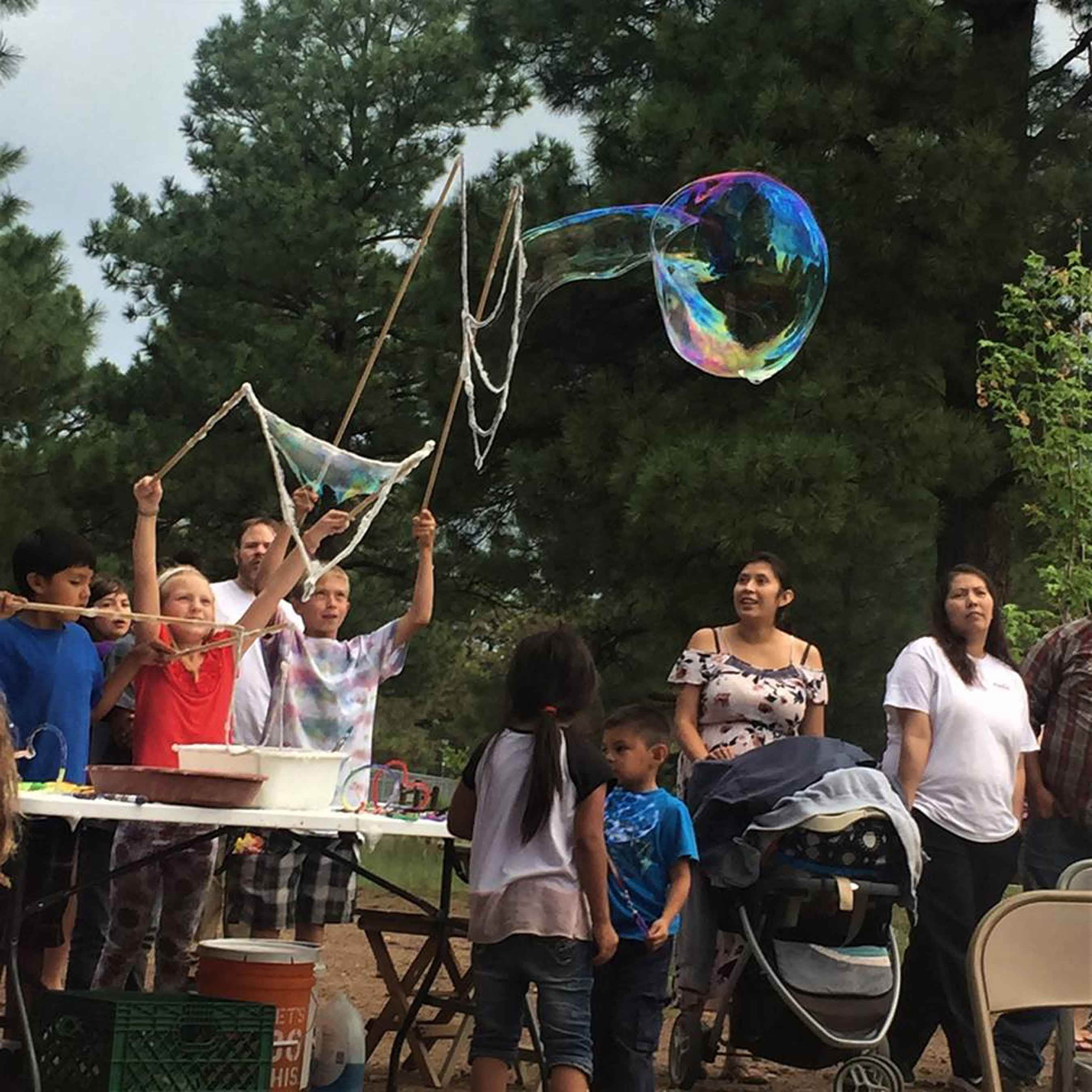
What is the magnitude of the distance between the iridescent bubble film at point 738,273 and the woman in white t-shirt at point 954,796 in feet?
4.75

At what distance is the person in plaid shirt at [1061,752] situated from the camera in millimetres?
6008

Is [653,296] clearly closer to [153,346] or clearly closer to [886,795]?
[153,346]

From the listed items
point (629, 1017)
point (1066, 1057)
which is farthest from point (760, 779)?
point (1066, 1057)

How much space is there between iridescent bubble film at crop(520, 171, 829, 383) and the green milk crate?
10.7 ft

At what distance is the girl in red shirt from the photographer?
476cm

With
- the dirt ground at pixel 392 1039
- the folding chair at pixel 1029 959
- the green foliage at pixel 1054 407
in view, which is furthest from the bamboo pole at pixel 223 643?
the green foliage at pixel 1054 407

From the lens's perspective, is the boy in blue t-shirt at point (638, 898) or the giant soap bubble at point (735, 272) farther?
the giant soap bubble at point (735, 272)

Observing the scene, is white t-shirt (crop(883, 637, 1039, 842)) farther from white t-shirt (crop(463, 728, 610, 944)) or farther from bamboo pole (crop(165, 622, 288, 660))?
bamboo pole (crop(165, 622, 288, 660))

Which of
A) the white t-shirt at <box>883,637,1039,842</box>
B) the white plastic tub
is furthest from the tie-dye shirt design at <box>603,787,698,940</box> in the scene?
the white t-shirt at <box>883,637,1039,842</box>

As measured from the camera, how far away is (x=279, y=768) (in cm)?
427

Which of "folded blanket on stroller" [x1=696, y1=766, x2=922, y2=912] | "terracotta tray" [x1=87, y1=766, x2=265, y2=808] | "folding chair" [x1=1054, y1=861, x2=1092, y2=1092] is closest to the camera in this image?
"folding chair" [x1=1054, y1=861, x2=1092, y2=1092]

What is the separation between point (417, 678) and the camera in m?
18.3

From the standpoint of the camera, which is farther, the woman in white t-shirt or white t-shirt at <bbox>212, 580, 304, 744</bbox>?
the woman in white t-shirt

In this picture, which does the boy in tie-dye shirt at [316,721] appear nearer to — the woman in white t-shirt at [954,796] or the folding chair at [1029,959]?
the woman in white t-shirt at [954,796]
